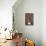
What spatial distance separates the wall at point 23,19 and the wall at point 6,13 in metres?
1.49

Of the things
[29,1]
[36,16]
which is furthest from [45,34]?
[29,1]

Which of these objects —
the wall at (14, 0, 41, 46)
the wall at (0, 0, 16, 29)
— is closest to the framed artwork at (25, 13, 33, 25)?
the wall at (14, 0, 41, 46)

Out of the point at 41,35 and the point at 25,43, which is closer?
the point at 25,43

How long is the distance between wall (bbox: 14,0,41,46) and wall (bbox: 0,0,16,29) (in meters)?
1.49

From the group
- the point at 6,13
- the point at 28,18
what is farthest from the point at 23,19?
the point at 6,13

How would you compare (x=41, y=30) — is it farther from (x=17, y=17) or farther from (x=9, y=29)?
(x=9, y=29)

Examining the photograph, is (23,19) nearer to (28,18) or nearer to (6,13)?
(28,18)

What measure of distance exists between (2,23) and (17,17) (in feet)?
5.20

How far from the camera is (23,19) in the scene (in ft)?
18.7

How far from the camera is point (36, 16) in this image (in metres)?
5.71

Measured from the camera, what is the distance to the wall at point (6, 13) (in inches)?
163

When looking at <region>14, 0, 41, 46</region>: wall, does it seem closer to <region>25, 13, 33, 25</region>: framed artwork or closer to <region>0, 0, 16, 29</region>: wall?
<region>25, 13, 33, 25</region>: framed artwork

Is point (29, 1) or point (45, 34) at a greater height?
point (29, 1)

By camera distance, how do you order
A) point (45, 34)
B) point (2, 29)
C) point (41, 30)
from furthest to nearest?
point (41, 30), point (45, 34), point (2, 29)
